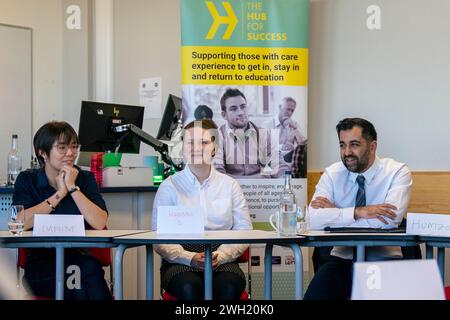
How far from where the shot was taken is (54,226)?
9.71 feet

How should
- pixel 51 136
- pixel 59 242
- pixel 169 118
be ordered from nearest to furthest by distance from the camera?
1. pixel 59 242
2. pixel 51 136
3. pixel 169 118

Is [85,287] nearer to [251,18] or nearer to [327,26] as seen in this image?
[251,18]

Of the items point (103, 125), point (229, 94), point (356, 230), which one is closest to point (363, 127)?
point (356, 230)

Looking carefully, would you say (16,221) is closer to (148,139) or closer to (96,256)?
(96,256)

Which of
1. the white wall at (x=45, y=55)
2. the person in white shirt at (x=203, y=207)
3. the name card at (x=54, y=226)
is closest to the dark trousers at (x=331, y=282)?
the person in white shirt at (x=203, y=207)

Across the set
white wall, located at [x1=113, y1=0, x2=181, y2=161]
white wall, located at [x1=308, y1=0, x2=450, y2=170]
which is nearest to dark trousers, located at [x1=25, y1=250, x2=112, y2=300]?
white wall, located at [x1=308, y1=0, x2=450, y2=170]

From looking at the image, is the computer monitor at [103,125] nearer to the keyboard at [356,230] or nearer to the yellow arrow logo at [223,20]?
the yellow arrow logo at [223,20]

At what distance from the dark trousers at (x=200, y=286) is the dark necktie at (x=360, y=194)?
77cm

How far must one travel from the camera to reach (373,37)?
5020 mm

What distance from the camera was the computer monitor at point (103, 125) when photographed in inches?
177

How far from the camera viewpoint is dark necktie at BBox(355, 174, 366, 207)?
356cm

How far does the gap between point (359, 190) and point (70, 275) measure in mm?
1521

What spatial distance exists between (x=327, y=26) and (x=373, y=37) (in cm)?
37
